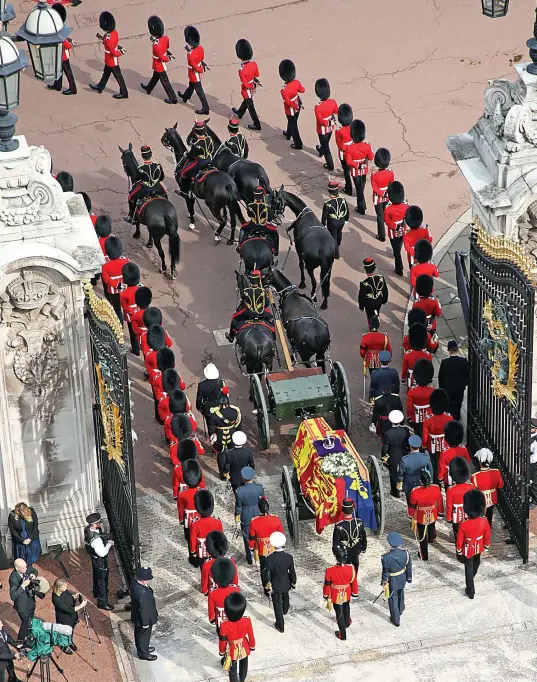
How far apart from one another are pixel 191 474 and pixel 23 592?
2.05 m

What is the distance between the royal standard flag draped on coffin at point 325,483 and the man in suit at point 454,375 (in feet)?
5.05

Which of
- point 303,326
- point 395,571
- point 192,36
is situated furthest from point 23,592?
point 192,36

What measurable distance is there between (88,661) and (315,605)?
85.8 inches

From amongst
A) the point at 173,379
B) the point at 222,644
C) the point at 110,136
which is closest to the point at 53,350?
the point at 173,379

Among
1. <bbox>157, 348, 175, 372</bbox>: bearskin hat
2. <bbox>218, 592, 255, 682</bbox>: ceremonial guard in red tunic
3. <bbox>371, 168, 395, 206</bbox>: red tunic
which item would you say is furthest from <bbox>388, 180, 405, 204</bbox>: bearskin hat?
<bbox>218, 592, 255, 682</bbox>: ceremonial guard in red tunic

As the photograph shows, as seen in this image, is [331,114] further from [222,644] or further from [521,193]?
[222,644]

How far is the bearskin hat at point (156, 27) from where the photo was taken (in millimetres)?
25500

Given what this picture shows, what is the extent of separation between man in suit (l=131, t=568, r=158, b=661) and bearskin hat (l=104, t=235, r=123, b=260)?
5.30m

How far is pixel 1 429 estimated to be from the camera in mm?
17078

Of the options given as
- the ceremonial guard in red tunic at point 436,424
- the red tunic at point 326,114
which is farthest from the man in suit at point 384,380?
the red tunic at point 326,114

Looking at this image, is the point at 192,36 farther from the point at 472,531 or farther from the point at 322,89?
the point at 472,531

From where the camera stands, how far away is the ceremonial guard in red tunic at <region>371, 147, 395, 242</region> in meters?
22.3

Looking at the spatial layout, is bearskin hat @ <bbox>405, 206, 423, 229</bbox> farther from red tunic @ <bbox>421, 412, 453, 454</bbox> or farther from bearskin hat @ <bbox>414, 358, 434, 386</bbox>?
red tunic @ <bbox>421, 412, 453, 454</bbox>

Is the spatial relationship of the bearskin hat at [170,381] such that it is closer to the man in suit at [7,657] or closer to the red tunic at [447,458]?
the red tunic at [447,458]
